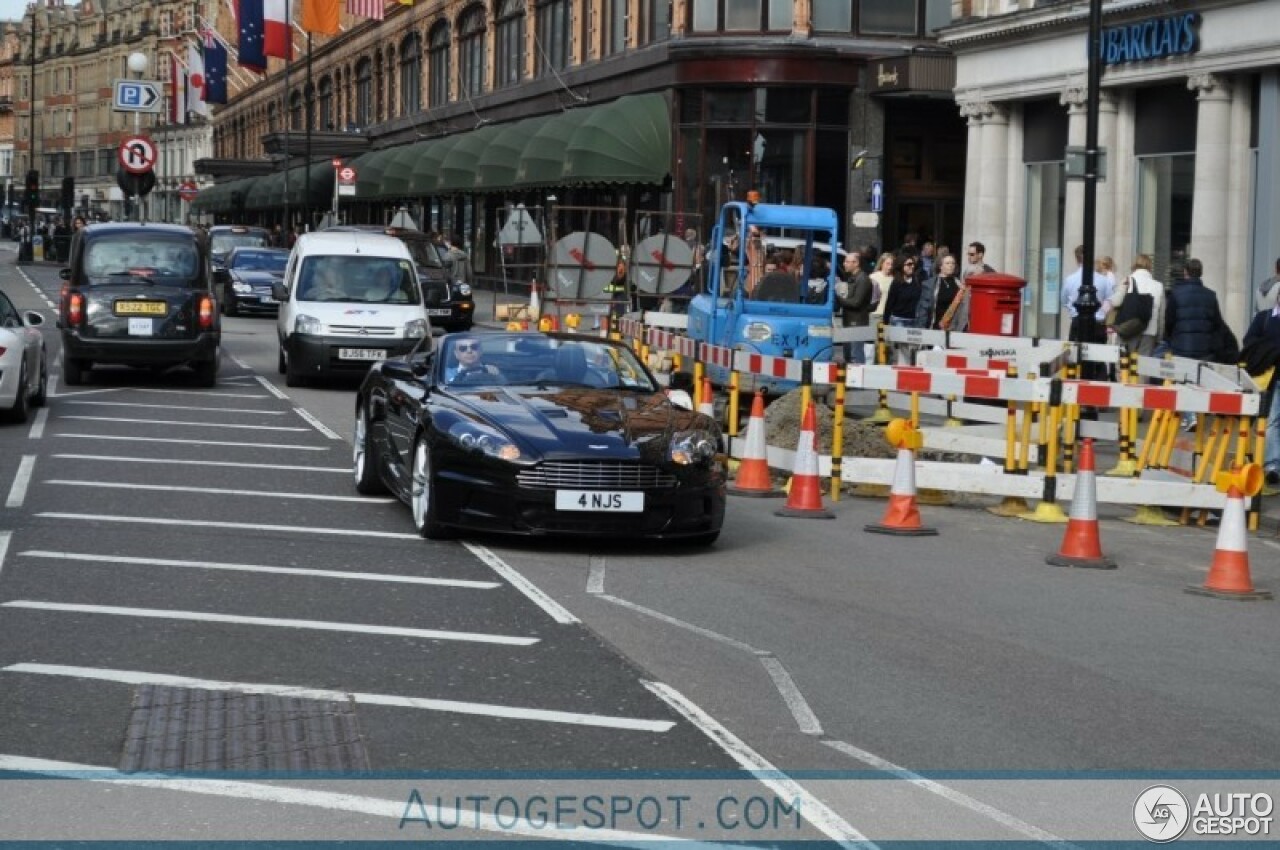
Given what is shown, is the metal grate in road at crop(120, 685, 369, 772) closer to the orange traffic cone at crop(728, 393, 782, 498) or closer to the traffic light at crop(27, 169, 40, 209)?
the orange traffic cone at crop(728, 393, 782, 498)

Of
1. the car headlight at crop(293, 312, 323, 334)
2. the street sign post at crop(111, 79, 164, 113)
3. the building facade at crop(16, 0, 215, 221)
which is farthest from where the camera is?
the building facade at crop(16, 0, 215, 221)

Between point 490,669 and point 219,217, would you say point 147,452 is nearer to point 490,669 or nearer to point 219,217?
point 490,669

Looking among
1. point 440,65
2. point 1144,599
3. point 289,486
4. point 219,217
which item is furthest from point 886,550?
point 219,217

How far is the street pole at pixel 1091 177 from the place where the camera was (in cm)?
2081

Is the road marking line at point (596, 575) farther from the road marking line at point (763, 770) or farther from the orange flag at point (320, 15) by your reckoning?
the orange flag at point (320, 15)

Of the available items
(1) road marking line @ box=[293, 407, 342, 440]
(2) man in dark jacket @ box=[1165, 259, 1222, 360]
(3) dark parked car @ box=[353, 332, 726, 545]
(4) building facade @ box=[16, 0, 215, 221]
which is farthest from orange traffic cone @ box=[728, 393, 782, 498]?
(4) building facade @ box=[16, 0, 215, 221]

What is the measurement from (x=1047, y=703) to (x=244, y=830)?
3.64 metres

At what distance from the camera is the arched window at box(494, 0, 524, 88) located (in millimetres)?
59062

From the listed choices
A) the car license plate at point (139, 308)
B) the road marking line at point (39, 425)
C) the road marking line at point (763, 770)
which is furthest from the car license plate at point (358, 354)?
the road marking line at point (763, 770)

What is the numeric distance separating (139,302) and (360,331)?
283cm

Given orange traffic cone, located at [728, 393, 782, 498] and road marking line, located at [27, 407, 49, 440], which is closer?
orange traffic cone, located at [728, 393, 782, 498]

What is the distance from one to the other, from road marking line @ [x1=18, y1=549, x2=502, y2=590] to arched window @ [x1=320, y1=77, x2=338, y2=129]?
259 feet

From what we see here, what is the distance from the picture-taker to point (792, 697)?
837cm

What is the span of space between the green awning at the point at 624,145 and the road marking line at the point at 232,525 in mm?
32900
